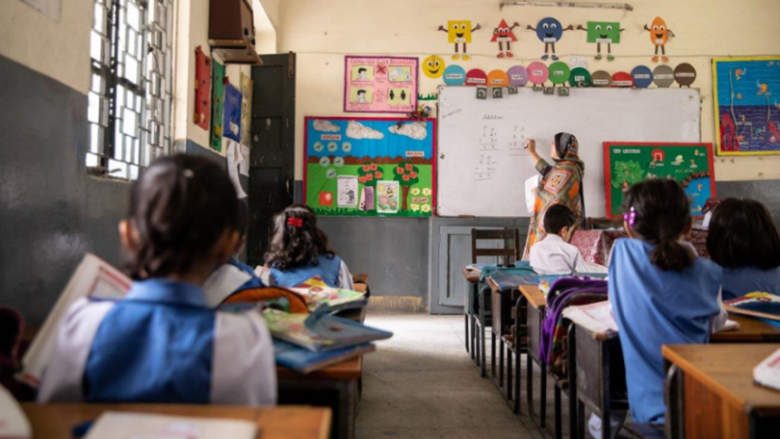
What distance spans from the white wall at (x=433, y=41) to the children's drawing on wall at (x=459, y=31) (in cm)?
5

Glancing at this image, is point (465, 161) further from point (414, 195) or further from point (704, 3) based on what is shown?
point (704, 3)

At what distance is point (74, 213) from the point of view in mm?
2211

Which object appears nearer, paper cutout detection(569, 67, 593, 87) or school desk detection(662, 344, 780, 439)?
school desk detection(662, 344, 780, 439)

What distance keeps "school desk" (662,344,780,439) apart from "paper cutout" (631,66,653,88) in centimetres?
495

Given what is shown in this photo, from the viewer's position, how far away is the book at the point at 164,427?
67 cm

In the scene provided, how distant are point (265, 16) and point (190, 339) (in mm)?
4785

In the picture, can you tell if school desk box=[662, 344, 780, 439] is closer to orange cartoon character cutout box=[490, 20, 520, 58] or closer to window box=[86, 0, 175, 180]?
window box=[86, 0, 175, 180]

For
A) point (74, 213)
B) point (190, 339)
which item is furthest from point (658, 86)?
point (190, 339)

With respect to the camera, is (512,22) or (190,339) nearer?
(190,339)

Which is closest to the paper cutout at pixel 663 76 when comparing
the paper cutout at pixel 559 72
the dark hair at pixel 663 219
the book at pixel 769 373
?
the paper cutout at pixel 559 72

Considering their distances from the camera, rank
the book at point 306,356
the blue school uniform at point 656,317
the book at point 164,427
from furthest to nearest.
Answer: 1. the blue school uniform at point 656,317
2. the book at point 306,356
3. the book at point 164,427

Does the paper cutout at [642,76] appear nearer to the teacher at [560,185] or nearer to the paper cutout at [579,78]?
the paper cutout at [579,78]

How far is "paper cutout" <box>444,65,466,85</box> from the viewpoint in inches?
222

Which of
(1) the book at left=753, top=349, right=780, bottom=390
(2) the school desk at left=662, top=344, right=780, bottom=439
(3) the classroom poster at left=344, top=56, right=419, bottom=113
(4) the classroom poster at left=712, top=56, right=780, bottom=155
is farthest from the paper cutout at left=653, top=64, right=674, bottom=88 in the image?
(1) the book at left=753, top=349, right=780, bottom=390
